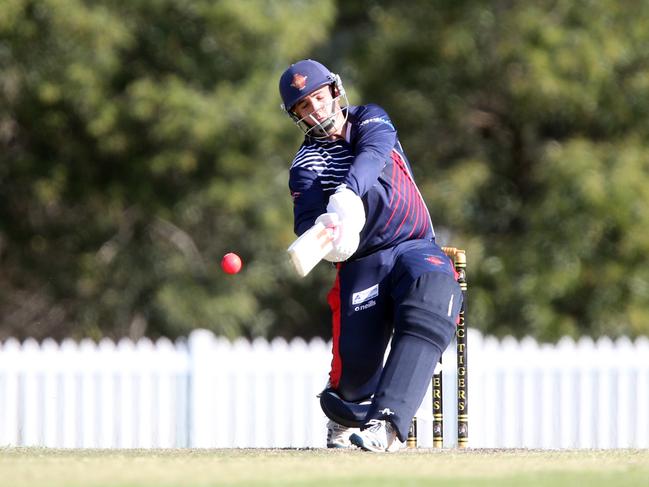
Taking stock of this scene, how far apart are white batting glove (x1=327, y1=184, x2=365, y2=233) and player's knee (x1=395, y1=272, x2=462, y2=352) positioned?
0.38m

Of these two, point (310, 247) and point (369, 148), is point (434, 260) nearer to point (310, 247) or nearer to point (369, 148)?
point (369, 148)

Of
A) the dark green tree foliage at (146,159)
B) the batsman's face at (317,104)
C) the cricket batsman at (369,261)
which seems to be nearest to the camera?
the cricket batsman at (369,261)

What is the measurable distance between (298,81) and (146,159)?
7669 mm

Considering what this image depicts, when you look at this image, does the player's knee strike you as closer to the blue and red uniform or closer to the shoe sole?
the blue and red uniform

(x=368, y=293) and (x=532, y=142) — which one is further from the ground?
(x=532, y=142)

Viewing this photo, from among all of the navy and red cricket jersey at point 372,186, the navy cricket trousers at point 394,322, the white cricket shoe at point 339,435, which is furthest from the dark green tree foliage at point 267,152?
the navy cricket trousers at point 394,322

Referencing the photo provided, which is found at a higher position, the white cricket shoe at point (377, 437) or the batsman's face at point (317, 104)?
the batsman's face at point (317, 104)

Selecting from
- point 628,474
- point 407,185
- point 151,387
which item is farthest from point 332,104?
point 151,387

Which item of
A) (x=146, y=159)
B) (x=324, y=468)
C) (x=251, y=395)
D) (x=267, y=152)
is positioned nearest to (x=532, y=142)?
(x=267, y=152)

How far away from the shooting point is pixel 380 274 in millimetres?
6023

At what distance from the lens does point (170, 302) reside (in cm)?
1388

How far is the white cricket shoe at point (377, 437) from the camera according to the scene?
5.60m

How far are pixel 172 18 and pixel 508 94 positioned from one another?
13.0 ft

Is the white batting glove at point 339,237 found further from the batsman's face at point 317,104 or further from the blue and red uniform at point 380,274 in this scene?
the batsman's face at point 317,104
